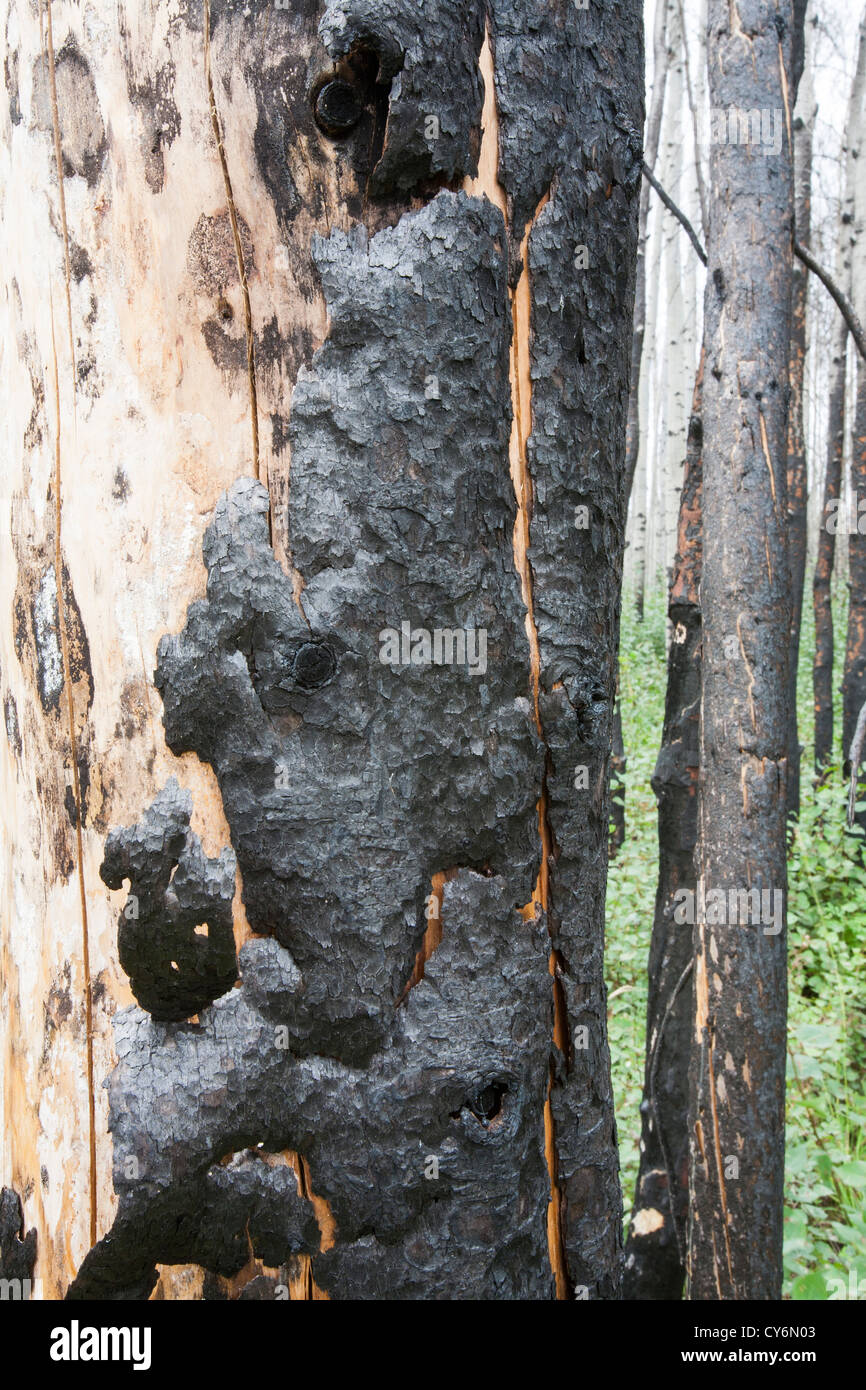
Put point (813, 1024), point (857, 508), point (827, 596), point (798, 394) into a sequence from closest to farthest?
point (813, 1024) → point (798, 394) → point (857, 508) → point (827, 596)

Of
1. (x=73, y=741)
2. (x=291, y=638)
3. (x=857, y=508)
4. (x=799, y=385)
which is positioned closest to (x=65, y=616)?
(x=73, y=741)

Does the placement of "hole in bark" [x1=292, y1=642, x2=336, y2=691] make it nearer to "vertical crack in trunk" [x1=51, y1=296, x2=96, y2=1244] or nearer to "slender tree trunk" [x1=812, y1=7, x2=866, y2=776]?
"vertical crack in trunk" [x1=51, y1=296, x2=96, y2=1244]

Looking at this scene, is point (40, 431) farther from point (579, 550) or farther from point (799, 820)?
point (799, 820)

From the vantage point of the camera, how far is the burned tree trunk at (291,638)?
832 millimetres

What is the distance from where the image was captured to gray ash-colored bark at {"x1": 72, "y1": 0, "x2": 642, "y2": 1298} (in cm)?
83

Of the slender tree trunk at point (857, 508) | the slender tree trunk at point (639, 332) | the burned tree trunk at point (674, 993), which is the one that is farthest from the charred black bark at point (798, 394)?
the burned tree trunk at point (674, 993)

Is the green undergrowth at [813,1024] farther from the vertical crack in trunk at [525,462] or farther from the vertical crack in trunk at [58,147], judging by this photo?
the vertical crack in trunk at [58,147]

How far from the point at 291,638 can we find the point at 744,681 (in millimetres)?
1758

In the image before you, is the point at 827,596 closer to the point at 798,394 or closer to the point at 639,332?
the point at 798,394

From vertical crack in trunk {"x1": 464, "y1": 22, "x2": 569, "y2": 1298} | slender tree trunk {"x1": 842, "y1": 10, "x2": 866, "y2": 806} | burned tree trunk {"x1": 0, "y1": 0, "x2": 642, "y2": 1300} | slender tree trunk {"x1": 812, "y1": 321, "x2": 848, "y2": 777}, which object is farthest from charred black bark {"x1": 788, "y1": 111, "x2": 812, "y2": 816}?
burned tree trunk {"x1": 0, "y1": 0, "x2": 642, "y2": 1300}

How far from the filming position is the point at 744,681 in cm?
232

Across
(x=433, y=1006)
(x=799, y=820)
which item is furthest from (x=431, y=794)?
(x=799, y=820)

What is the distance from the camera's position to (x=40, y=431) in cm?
91

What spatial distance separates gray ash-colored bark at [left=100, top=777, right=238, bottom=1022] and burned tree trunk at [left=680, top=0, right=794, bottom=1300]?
177cm
